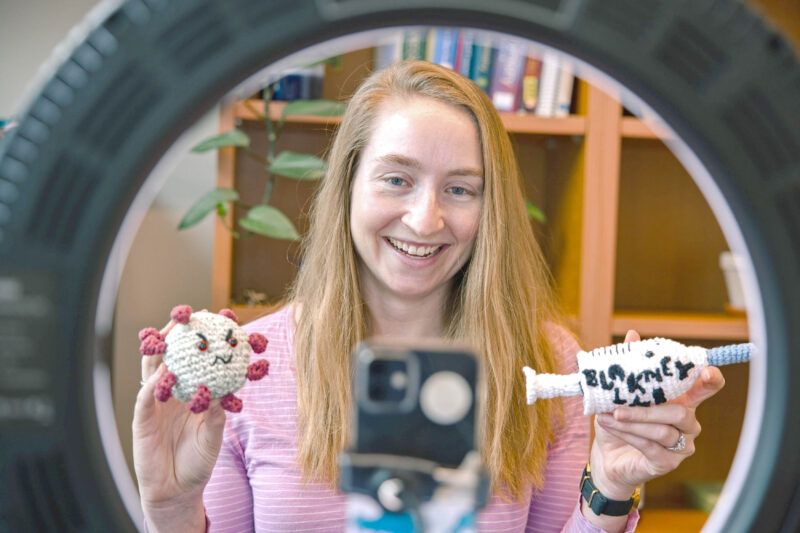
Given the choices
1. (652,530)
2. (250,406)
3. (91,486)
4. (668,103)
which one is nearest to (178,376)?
(91,486)

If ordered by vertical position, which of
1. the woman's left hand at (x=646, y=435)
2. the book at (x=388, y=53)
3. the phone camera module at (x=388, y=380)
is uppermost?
the book at (x=388, y=53)

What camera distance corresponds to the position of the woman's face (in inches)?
27.3

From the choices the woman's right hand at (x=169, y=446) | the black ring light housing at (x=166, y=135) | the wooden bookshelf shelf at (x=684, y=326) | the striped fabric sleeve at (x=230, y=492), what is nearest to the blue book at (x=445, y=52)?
A: the wooden bookshelf shelf at (x=684, y=326)

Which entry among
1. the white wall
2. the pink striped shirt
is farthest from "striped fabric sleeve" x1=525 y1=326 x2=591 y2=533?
the white wall

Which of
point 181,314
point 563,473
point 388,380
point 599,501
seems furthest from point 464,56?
point 388,380

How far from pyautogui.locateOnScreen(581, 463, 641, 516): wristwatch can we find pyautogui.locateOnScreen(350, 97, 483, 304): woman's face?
0.26 metres

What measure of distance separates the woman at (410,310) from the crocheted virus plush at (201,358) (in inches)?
9.5

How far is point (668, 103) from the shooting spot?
0.28 metres

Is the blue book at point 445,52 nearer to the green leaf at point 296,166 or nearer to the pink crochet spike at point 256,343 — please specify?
the green leaf at point 296,166

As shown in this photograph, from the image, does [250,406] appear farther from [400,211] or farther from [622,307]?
[622,307]

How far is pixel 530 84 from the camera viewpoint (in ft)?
4.04

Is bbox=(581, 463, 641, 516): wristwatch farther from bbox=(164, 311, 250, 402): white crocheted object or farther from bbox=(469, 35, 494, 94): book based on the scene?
bbox=(469, 35, 494, 94): book

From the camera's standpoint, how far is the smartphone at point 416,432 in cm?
26

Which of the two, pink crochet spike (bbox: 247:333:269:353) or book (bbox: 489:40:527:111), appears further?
book (bbox: 489:40:527:111)
